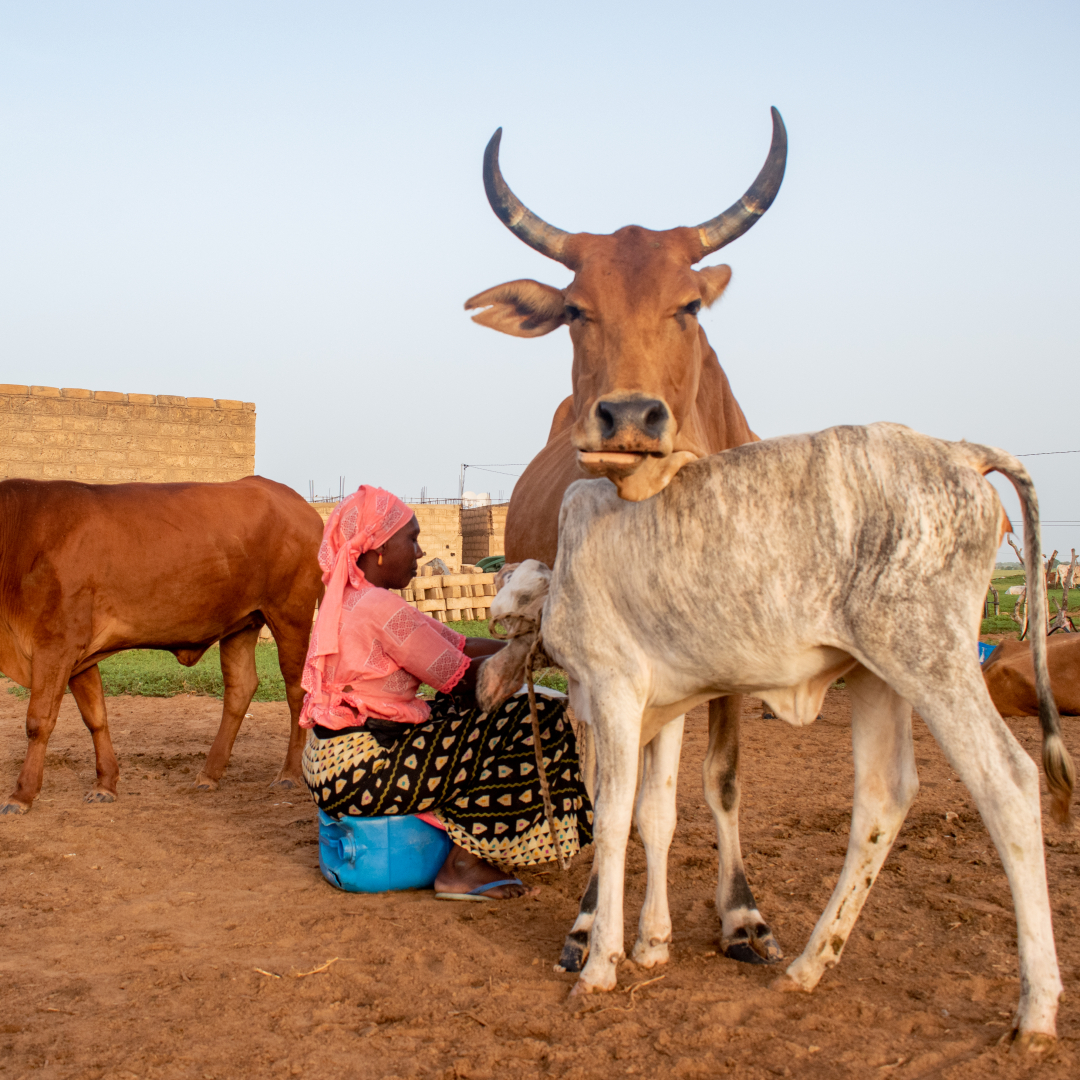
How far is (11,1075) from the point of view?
244 cm

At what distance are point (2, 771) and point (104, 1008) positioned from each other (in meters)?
3.95

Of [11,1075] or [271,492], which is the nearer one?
[11,1075]

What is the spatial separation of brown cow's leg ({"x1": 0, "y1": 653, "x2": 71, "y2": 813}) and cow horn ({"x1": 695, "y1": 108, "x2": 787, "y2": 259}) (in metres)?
4.17

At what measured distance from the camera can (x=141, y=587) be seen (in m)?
5.77

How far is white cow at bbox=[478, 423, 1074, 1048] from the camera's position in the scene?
2299 millimetres

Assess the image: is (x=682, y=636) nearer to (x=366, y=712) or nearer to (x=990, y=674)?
(x=366, y=712)

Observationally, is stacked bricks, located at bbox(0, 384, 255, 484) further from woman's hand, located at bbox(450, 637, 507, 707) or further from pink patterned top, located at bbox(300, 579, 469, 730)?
pink patterned top, located at bbox(300, 579, 469, 730)

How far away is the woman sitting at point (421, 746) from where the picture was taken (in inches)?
148

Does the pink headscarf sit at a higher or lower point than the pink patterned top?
higher

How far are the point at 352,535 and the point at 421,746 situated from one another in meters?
0.87

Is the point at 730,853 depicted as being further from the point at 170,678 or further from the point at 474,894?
the point at 170,678

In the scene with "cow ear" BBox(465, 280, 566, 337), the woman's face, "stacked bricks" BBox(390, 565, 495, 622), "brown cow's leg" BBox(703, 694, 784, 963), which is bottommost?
"stacked bricks" BBox(390, 565, 495, 622)

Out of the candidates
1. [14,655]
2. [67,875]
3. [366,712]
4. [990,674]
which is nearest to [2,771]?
[14,655]

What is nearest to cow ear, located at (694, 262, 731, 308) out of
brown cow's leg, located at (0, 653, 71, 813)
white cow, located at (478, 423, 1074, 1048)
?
white cow, located at (478, 423, 1074, 1048)
